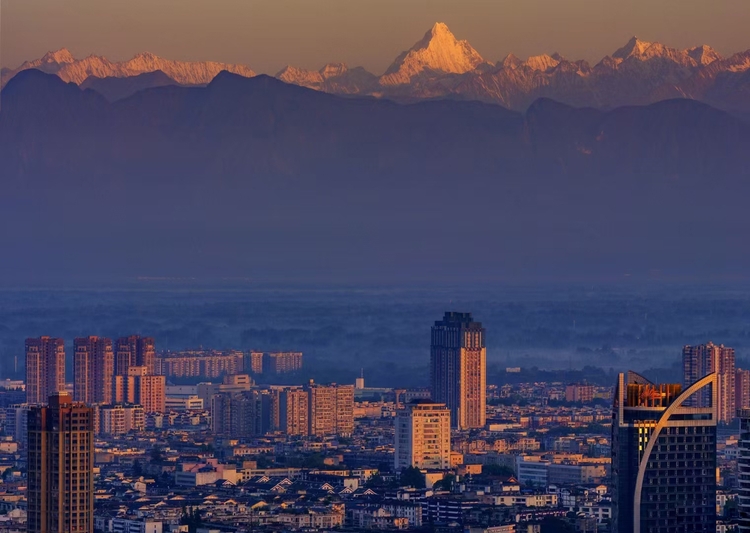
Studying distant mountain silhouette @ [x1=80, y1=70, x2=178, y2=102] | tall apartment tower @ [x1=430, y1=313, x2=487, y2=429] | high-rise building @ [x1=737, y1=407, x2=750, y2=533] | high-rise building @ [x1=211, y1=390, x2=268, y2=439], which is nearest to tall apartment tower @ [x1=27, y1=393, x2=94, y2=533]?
high-rise building @ [x1=737, y1=407, x2=750, y2=533]

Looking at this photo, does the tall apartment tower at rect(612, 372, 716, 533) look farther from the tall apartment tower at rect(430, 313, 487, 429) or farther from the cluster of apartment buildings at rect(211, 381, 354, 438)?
the cluster of apartment buildings at rect(211, 381, 354, 438)

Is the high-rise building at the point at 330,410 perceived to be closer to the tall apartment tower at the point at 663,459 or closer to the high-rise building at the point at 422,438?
the high-rise building at the point at 422,438

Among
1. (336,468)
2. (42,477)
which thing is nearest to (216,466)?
(336,468)

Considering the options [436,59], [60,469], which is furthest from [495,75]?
[60,469]

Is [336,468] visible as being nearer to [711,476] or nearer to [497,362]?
[497,362]

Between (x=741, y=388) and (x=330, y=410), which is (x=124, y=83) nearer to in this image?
(x=330, y=410)

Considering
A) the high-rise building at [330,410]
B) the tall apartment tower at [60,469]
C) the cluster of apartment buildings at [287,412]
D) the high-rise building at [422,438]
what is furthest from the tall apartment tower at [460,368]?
the tall apartment tower at [60,469]
